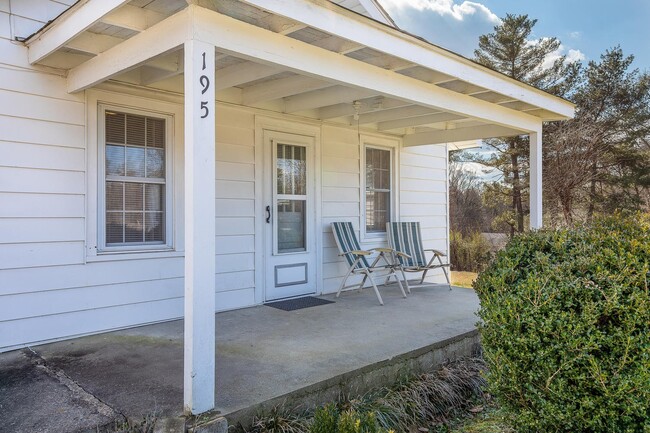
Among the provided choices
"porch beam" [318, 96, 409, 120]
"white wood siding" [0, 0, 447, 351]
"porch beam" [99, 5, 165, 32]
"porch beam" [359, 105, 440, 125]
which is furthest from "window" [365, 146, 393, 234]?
"porch beam" [99, 5, 165, 32]

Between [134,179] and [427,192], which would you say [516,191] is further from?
[134,179]

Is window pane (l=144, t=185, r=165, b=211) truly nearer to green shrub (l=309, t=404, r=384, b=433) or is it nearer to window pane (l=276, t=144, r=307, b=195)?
window pane (l=276, t=144, r=307, b=195)

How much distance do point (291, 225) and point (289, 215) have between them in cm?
13

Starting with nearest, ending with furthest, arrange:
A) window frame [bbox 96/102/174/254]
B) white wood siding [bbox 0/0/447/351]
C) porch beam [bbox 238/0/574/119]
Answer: porch beam [bbox 238/0/574/119] < white wood siding [bbox 0/0/447/351] < window frame [bbox 96/102/174/254]

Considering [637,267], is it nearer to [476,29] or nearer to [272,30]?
[272,30]

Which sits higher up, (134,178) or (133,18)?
(133,18)

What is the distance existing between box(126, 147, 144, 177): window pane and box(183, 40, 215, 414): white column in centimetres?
204

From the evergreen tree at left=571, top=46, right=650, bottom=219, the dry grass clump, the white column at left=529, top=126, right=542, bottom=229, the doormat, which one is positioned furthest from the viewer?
the evergreen tree at left=571, top=46, right=650, bottom=219

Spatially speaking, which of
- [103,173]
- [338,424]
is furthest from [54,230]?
[338,424]

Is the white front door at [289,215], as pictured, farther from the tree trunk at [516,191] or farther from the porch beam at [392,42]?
the tree trunk at [516,191]

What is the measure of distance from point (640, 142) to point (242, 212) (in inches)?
502

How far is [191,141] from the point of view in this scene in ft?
8.30

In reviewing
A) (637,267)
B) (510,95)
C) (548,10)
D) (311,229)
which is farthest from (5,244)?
(548,10)

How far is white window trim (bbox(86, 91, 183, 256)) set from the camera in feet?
13.3
